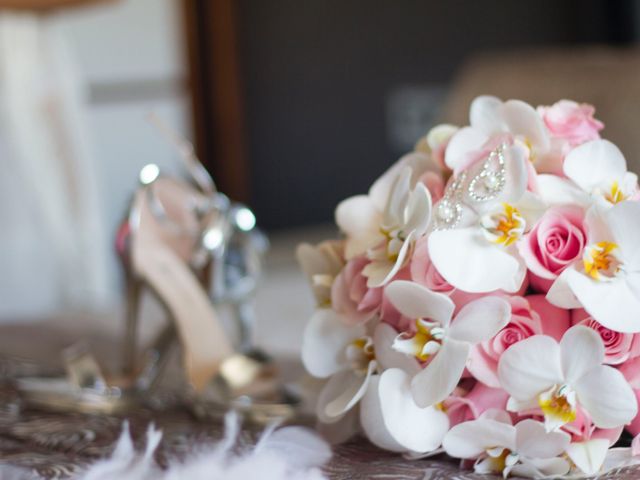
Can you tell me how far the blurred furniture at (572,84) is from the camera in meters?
1.21

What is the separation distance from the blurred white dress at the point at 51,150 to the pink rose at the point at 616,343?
1.52 m

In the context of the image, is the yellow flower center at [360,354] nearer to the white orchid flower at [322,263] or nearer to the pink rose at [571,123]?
the white orchid flower at [322,263]

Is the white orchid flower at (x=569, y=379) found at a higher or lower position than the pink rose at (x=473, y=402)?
higher

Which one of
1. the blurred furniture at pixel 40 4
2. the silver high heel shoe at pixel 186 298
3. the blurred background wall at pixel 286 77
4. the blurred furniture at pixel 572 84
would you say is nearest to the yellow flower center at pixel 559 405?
the silver high heel shoe at pixel 186 298

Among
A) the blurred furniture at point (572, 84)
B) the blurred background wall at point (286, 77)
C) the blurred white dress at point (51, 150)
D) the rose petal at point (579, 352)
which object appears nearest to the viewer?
the rose petal at point (579, 352)

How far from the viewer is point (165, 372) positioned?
0.96m

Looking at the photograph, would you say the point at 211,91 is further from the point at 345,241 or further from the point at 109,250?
the point at 345,241

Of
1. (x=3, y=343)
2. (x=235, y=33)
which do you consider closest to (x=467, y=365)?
(x=3, y=343)

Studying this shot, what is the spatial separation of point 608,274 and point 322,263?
0.22 meters

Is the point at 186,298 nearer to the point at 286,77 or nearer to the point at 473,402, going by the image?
the point at 473,402

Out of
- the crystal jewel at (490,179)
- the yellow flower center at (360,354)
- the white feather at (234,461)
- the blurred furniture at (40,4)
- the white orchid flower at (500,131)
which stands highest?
the blurred furniture at (40,4)

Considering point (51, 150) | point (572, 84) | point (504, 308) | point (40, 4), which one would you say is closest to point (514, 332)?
point (504, 308)

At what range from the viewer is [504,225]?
570mm

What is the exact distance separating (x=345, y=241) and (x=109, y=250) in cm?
214
